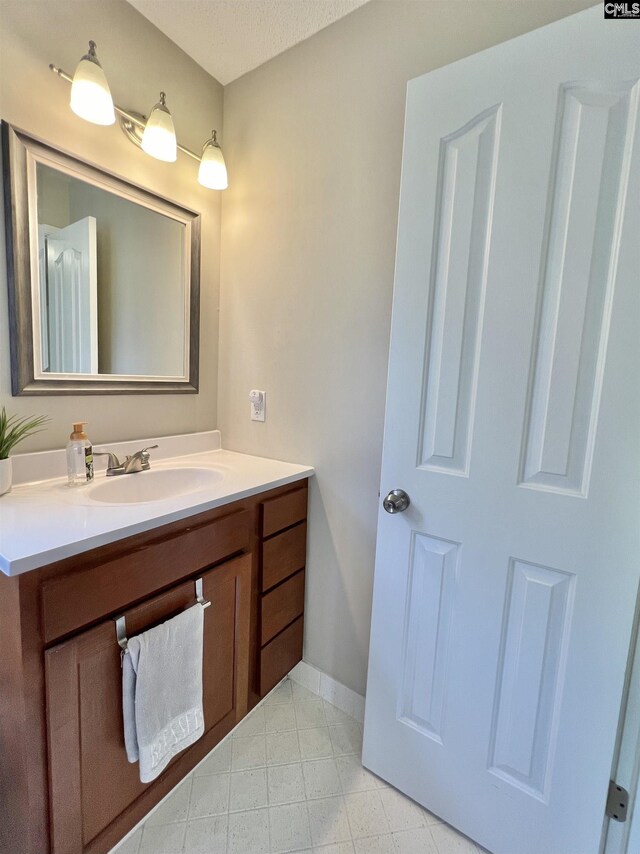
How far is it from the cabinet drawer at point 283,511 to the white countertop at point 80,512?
0.19ft

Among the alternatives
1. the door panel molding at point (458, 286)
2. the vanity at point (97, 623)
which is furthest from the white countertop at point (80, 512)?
the door panel molding at point (458, 286)

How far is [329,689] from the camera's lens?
150cm

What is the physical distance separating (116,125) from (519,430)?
156cm

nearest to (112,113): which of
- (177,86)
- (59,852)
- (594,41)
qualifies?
(177,86)

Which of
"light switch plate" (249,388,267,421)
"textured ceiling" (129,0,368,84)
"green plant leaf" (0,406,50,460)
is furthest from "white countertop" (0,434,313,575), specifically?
"textured ceiling" (129,0,368,84)

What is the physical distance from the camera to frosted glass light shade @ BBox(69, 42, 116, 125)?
105 centimetres

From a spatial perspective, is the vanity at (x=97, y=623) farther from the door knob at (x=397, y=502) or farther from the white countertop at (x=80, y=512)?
the door knob at (x=397, y=502)

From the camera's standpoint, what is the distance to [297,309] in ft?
4.77

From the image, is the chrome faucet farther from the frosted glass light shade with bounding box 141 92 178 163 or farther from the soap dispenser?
the frosted glass light shade with bounding box 141 92 178 163

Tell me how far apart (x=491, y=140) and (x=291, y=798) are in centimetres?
185

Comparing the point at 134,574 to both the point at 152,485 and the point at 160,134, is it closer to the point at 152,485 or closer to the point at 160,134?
the point at 152,485

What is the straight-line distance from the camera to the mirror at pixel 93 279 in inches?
43.4

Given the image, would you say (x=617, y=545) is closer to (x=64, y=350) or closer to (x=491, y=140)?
(x=491, y=140)

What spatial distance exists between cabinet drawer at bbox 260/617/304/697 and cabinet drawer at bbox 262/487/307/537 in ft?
1.41
